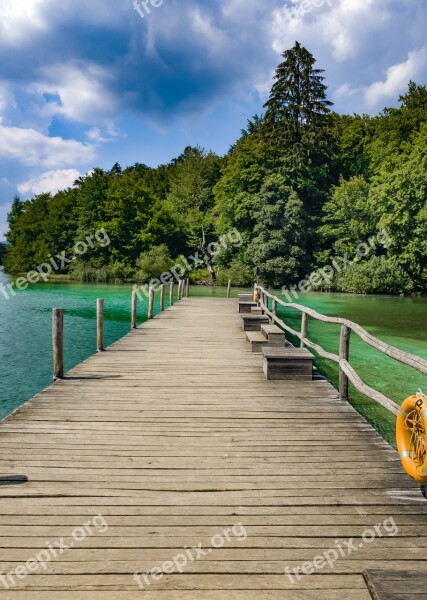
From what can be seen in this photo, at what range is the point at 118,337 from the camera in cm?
1702

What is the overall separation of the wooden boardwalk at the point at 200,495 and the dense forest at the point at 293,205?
3649 cm

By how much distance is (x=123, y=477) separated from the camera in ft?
12.0

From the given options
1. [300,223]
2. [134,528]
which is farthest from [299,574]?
[300,223]

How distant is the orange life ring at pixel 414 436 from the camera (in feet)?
10.7

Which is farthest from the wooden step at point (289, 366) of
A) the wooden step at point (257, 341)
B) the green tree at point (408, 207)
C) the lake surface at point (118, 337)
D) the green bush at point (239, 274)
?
the green bush at point (239, 274)

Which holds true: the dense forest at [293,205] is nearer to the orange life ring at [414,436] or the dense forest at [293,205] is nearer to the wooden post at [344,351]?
the wooden post at [344,351]

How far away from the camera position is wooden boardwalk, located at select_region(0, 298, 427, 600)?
8.21 ft

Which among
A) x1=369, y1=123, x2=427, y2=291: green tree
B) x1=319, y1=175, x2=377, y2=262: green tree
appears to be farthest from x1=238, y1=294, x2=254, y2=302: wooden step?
x1=319, y1=175, x2=377, y2=262: green tree

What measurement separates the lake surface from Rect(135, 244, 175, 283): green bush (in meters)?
17.3

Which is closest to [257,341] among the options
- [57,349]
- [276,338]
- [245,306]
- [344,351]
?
[276,338]

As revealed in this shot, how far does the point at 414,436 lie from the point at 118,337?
14500 mm

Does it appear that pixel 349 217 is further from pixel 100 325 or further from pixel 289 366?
pixel 289 366

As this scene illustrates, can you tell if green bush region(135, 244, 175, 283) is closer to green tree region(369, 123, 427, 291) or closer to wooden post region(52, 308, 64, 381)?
green tree region(369, 123, 427, 291)

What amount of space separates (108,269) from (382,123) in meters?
34.6
